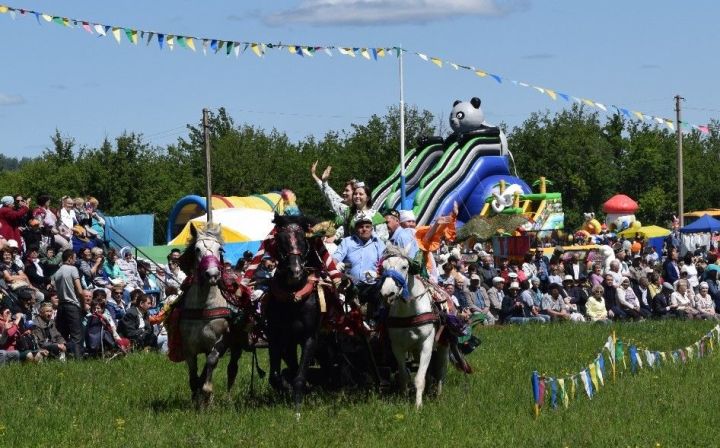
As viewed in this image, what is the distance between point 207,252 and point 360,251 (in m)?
1.74

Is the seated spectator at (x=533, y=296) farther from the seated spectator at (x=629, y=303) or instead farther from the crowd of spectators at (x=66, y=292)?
the crowd of spectators at (x=66, y=292)

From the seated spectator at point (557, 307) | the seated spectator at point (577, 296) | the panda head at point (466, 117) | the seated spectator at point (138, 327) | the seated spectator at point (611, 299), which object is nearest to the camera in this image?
the seated spectator at point (138, 327)

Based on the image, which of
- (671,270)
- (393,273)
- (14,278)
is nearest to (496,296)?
(671,270)

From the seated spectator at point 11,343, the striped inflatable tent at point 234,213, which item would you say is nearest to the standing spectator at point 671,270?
the striped inflatable tent at point 234,213

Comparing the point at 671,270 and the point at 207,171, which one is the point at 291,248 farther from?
the point at 207,171

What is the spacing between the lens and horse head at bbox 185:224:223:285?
13.3m

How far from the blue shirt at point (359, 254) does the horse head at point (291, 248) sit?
0.87m

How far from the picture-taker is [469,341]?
15.5m

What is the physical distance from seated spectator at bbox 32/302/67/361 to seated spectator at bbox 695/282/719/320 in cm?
1489

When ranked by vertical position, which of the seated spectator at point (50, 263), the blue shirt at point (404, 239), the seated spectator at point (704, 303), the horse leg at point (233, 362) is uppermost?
the blue shirt at point (404, 239)

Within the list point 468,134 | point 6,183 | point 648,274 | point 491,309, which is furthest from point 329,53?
point 6,183

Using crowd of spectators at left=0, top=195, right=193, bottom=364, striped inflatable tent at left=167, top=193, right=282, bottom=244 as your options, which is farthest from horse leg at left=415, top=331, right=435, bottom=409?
striped inflatable tent at left=167, top=193, right=282, bottom=244

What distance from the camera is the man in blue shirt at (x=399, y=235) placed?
13992mm

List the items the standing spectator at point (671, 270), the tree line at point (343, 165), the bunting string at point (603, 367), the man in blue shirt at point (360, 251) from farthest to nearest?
the tree line at point (343, 165) → the standing spectator at point (671, 270) → the man in blue shirt at point (360, 251) → the bunting string at point (603, 367)
